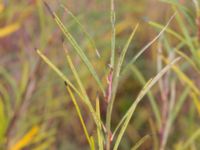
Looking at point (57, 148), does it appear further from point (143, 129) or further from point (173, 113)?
point (173, 113)

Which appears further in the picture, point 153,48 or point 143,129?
point 153,48

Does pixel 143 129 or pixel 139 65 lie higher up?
pixel 139 65

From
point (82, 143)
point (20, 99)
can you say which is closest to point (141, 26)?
point (82, 143)

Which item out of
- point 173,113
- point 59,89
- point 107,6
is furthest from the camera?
point 107,6

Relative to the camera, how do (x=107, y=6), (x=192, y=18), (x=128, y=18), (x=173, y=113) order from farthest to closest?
(x=128, y=18)
(x=107, y=6)
(x=173, y=113)
(x=192, y=18)

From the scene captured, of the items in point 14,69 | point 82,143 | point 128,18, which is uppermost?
point 14,69

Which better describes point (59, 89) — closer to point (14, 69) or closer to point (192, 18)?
point (14, 69)
